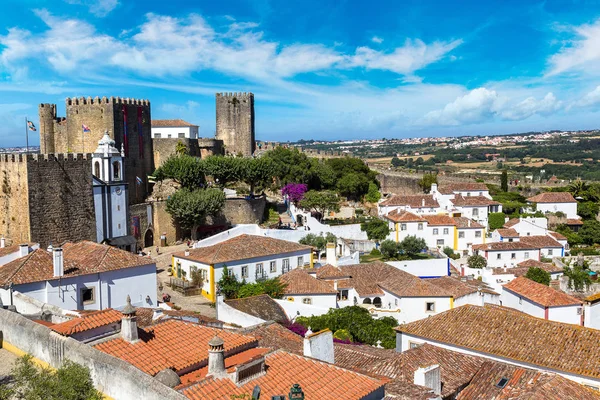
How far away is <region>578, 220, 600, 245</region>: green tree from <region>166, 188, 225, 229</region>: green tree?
25.2 meters

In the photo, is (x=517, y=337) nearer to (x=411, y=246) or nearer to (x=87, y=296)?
(x=87, y=296)

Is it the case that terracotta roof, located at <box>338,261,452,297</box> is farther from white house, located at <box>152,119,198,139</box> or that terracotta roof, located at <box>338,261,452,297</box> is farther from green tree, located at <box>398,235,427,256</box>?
white house, located at <box>152,119,198,139</box>

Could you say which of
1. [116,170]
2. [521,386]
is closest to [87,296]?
[521,386]

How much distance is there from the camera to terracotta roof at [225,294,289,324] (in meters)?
16.9

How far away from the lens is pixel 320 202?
37625 mm

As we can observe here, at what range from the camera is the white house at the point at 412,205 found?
39.5 meters

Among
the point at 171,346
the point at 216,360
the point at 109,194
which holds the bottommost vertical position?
the point at 171,346

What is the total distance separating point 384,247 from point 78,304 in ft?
64.3

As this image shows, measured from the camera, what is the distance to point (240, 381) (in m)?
7.15

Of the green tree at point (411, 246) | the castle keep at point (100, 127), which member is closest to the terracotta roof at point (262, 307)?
the green tree at point (411, 246)

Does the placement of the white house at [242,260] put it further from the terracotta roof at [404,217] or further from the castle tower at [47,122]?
the castle tower at [47,122]

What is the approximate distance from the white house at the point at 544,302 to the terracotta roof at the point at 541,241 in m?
14.7

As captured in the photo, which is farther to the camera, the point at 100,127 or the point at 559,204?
the point at 559,204

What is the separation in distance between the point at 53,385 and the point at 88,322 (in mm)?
2089
